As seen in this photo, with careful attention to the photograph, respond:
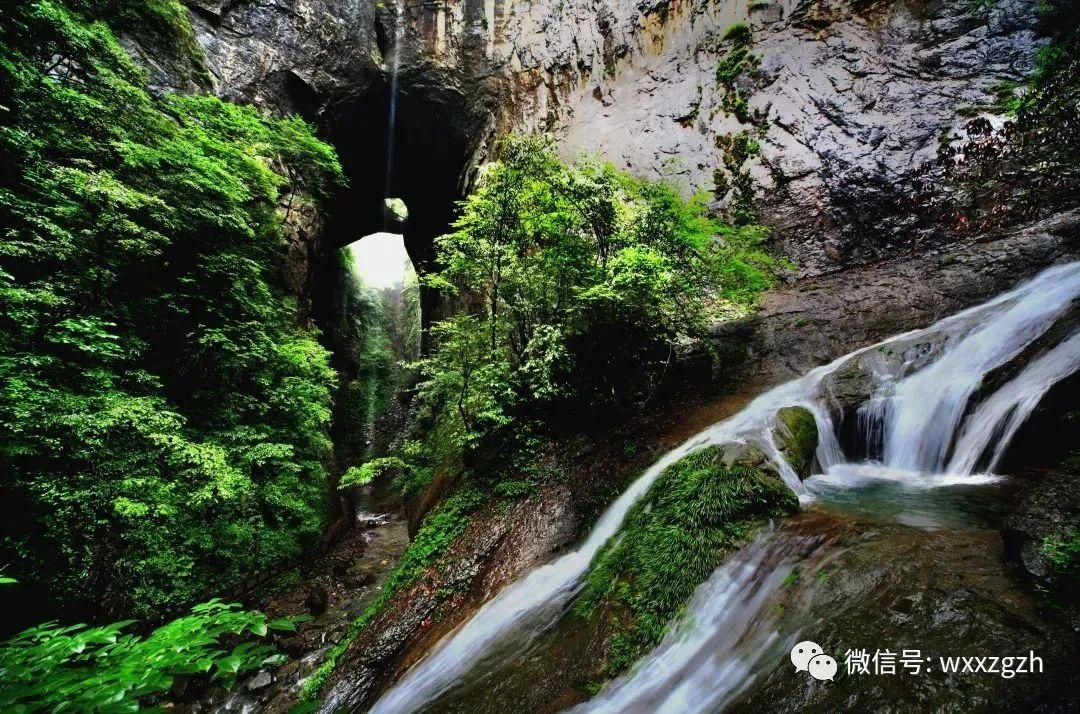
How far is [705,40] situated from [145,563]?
18.1 meters

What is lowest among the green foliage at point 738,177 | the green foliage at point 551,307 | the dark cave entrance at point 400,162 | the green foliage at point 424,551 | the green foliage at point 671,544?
the green foliage at point 424,551

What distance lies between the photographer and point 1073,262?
7324 mm

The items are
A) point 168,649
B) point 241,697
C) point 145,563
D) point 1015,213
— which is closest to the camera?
point 168,649

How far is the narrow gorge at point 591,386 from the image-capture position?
3.01 meters

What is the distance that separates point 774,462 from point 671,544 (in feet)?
6.02

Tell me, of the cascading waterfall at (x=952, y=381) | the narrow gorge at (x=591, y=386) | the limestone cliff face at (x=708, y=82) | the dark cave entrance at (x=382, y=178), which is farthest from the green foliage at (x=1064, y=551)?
the dark cave entrance at (x=382, y=178)

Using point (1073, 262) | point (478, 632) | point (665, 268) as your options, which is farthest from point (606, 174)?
point (1073, 262)

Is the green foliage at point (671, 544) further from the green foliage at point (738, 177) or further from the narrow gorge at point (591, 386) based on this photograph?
the green foliage at point (738, 177)

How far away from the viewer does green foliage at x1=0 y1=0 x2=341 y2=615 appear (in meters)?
4.73

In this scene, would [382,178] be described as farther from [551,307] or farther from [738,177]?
[551,307]

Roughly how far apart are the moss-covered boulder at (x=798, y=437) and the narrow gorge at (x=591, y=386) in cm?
5

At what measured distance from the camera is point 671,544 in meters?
4.17

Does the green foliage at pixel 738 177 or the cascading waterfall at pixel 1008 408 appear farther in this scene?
the green foliage at pixel 738 177

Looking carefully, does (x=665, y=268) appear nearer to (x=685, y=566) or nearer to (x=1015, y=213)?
(x=685, y=566)
